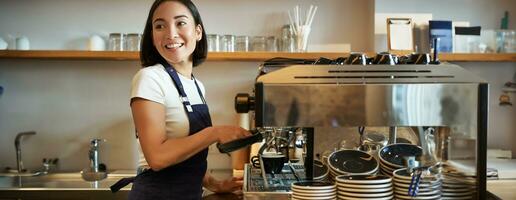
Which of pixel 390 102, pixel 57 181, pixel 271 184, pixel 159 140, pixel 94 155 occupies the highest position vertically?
pixel 390 102

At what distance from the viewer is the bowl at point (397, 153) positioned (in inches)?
43.8

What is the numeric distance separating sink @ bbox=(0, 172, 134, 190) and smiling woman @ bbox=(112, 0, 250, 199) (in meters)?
1.12

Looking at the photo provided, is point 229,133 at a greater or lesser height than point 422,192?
greater

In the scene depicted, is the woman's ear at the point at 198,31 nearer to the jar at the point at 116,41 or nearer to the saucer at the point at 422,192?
the saucer at the point at 422,192

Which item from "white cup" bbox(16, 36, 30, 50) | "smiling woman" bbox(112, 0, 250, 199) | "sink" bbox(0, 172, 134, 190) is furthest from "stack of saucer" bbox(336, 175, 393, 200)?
"white cup" bbox(16, 36, 30, 50)

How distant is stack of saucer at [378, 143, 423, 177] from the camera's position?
1097 millimetres

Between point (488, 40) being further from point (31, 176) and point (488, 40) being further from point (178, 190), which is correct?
point (31, 176)

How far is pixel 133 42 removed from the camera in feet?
8.08

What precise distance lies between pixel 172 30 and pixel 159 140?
316mm

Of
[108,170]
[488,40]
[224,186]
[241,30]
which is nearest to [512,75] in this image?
[488,40]

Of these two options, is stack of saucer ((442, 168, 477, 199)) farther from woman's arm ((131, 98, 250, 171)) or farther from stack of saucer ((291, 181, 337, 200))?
woman's arm ((131, 98, 250, 171))

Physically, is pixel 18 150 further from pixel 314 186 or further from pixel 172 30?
pixel 314 186

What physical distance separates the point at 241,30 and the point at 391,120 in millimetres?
1804

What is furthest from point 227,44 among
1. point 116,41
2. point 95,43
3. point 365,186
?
point 365,186
